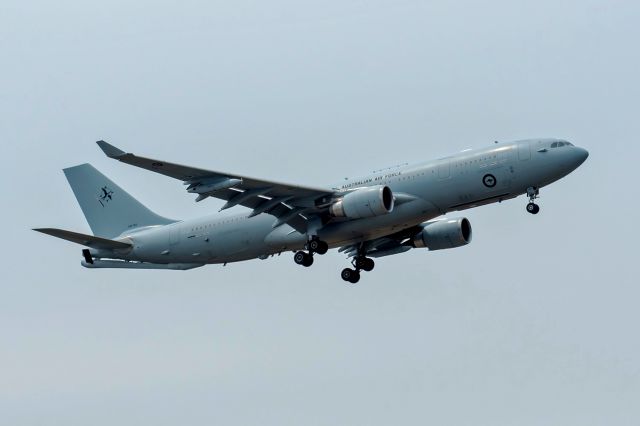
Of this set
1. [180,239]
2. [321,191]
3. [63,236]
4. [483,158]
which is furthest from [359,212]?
[63,236]

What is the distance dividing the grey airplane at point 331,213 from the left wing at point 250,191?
0.05 meters

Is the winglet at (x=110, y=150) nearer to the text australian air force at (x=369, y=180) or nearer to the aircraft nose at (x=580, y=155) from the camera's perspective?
the text australian air force at (x=369, y=180)

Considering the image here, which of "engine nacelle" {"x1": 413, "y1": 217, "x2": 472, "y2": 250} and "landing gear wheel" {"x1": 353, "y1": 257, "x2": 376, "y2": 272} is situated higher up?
"engine nacelle" {"x1": 413, "y1": 217, "x2": 472, "y2": 250}

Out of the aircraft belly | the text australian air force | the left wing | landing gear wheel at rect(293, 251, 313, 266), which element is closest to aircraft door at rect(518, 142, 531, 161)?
the aircraft belly

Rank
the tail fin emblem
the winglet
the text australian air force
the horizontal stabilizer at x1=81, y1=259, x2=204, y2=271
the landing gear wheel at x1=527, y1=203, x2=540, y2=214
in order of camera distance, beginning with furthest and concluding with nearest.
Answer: the tail fin emblem
the horizontal stabilizer at x1=81, y1=259, x2=204, y2=271
the text australian air force
the landing gear wheel at x1=527, y1=203, x2=540, y2=214
the winglet

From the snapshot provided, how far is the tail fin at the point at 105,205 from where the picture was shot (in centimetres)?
6347

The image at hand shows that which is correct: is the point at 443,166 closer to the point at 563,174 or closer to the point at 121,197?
the point at 563,174

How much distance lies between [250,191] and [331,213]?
12.7ft

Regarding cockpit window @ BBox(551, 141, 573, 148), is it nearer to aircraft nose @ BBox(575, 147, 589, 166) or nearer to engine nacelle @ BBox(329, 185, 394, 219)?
aircraft nose @ BBox(575, 147, 589, 166)

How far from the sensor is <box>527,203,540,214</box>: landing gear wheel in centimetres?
5334

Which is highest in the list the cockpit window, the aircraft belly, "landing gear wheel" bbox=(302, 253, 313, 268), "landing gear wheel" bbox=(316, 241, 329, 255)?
the cockpit window

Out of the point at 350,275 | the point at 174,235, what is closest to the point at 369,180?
the point at 350,275

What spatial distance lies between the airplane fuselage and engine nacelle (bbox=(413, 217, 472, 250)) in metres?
4.00

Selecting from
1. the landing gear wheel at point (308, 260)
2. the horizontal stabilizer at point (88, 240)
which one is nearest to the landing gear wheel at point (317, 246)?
the landing gear wheel at point (308, 260)
